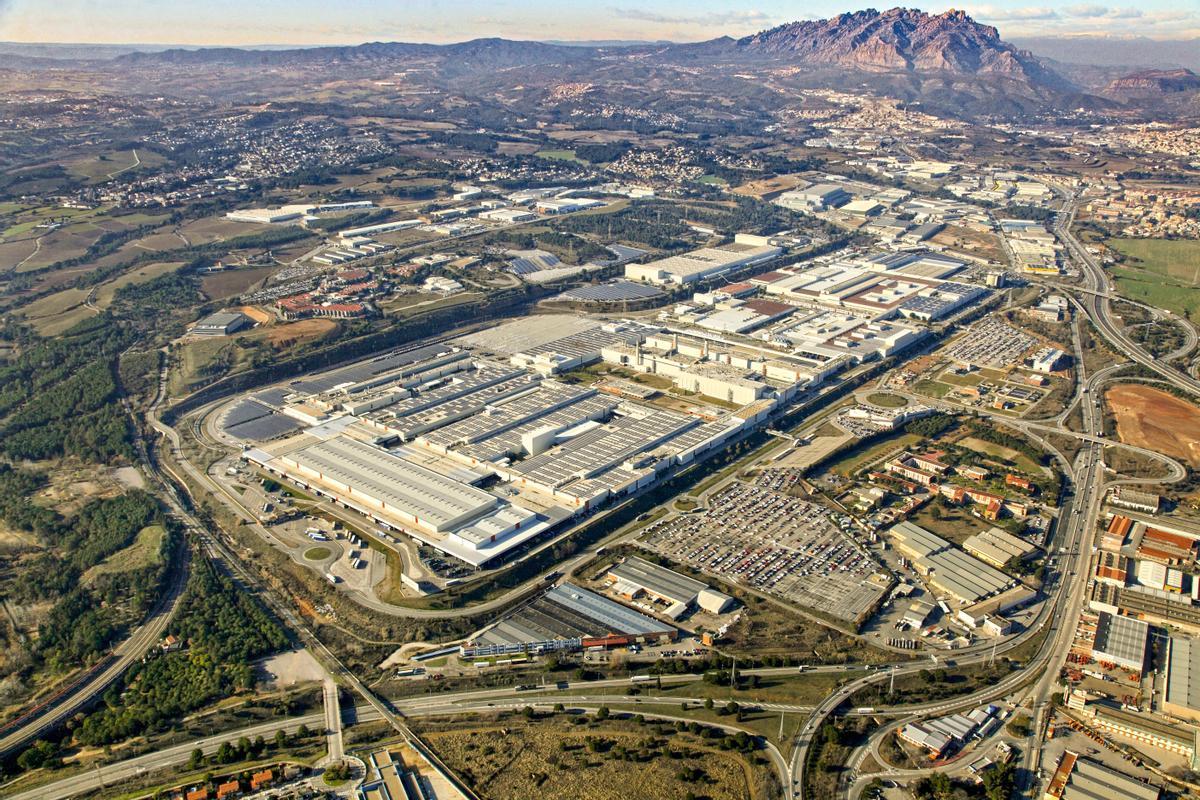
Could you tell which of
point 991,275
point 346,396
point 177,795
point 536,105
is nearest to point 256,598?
point 177,795

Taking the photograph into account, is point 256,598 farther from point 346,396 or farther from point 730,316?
point 730,316

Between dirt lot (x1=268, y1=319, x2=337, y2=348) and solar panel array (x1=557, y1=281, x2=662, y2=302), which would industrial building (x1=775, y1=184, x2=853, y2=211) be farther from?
dirt lot (x1=268, y1=319, x2=337, y2=348)

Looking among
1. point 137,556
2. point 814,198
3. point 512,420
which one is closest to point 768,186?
point 814,198

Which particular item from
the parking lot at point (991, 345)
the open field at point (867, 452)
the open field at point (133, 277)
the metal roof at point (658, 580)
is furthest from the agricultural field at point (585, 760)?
the open field at point (133, 277)

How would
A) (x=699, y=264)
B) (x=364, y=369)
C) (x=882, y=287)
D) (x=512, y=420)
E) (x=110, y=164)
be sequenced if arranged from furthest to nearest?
(x=110, y=164), (x=699, y=264), (x=882, y=287), (x=364, y=369), (x=512, y=420)

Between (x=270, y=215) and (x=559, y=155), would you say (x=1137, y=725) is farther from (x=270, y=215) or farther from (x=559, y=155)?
(x=559, y=155)

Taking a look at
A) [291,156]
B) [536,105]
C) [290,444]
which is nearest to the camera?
[290,444]
